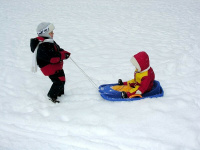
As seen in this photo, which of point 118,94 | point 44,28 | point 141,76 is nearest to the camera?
point 44,28

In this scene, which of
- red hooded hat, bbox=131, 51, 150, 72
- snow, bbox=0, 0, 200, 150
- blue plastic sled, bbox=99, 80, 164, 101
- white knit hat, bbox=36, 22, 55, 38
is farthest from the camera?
blue plastic sled, bbox=99, 80, 164, 101

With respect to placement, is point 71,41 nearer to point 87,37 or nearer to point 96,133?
point 87,37

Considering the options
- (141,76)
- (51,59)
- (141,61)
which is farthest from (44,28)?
(141,76)

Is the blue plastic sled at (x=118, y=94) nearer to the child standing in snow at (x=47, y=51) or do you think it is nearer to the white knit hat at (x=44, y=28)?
the child standing in snow at (x=47, y=51)

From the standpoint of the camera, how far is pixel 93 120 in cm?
324

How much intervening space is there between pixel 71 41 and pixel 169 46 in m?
3.51

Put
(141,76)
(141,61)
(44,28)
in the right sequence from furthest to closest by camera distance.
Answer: (141,76) < (141,61) < (44,28)

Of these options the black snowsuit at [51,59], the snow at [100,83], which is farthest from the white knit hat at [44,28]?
the snow at [100,83]

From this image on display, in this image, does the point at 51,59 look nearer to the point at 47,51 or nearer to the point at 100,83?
the point at 47,51

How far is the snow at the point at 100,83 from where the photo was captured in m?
2.82

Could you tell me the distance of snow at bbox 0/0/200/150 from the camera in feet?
9.26

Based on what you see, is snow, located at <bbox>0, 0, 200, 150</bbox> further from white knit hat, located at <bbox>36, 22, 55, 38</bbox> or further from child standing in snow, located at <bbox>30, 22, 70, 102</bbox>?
white knit hat, located at <bbox>36, 22, 55, 38</bbox>

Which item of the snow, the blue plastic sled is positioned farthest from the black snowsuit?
the blue plastic sled

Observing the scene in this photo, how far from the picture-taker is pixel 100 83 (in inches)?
179
